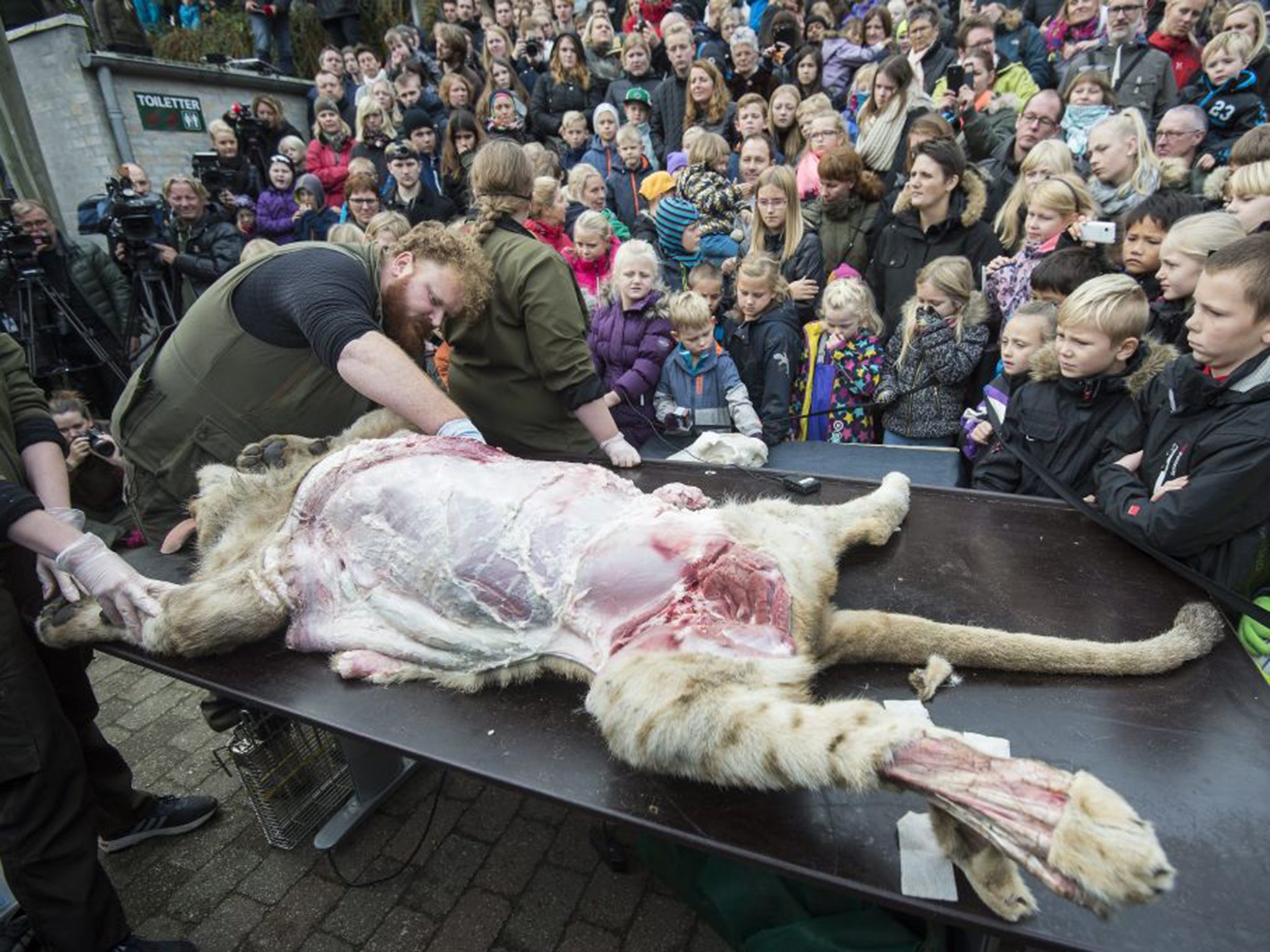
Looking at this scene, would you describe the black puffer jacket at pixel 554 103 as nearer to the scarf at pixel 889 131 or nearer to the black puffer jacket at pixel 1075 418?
the scarf at pixel 889 131

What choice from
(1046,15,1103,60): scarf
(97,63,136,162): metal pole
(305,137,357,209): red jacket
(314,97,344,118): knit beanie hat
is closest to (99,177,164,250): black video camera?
(305,137,357,209): red jacket

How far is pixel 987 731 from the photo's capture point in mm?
1787

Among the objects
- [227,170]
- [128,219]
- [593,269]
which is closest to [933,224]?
[593,269]

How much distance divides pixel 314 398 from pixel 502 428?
849 mm

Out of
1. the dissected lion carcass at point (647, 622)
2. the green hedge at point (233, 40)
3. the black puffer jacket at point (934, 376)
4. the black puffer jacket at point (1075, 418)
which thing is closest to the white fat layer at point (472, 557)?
the dissected lion carcass at point (647, 622)

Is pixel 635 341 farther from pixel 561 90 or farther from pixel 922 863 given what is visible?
pixel 561 90

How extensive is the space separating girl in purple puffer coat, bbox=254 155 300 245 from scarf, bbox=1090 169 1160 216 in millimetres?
7367

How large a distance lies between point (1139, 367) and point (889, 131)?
11.3 ft

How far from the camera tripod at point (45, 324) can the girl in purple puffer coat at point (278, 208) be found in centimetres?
216

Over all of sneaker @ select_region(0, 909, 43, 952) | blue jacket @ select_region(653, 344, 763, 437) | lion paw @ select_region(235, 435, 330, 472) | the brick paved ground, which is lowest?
the brick paved ground

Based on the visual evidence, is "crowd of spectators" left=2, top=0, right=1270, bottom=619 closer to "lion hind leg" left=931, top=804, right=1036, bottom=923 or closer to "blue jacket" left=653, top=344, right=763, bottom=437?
"blue jacket" left=653, top=344, right=763, bottom=437

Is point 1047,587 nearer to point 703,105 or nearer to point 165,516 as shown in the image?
point 165,516

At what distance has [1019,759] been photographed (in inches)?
53.2

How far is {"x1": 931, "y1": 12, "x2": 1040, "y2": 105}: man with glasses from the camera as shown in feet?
20.9
